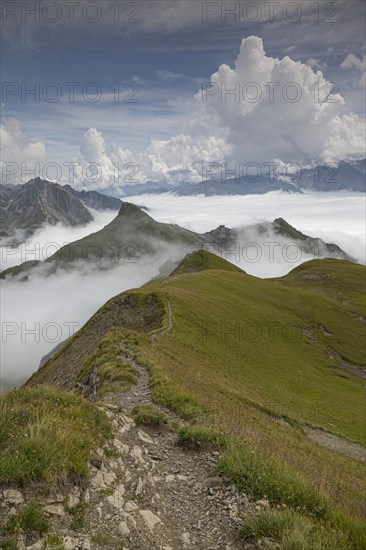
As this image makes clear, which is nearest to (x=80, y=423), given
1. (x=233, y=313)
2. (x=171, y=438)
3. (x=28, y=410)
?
(x=28, y=410)

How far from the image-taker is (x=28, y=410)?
1052 cm

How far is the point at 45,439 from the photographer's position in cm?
891

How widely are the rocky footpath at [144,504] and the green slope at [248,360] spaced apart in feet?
12.5

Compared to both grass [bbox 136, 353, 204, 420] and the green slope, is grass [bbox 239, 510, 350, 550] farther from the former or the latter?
grass [bbox 136, 353, 204, 420]

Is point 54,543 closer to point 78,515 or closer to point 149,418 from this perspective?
point 78,515

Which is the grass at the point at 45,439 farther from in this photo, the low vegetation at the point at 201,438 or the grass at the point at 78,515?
the low vegetation at the point at 201,438

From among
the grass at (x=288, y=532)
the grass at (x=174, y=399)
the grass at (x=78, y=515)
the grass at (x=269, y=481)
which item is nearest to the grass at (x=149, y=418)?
the grass at (x=174, y=399)

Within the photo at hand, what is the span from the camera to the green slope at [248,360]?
22.9 meters

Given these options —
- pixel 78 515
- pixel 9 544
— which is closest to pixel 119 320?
pixel 78 515

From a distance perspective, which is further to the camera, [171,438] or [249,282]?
[249,282]

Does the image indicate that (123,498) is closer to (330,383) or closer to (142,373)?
(142,373)

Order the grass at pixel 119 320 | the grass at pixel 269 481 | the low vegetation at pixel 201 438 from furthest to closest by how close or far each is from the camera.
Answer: the grass at pixel 119 320 < the low vegetation at pixel 201 438 < the grass at pixel 269 481

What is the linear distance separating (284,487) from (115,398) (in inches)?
527

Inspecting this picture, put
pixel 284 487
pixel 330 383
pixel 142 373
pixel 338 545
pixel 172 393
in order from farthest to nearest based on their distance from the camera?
pixel 330 383, pixel 142 373, pixel 172 393, pixel 284 487, pixel 338 545
